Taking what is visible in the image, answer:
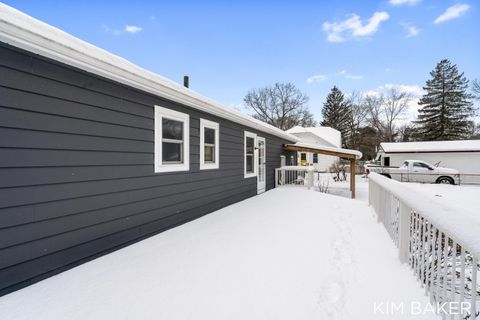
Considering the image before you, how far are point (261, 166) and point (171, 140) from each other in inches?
200

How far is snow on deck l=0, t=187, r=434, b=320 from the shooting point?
73.6 inches

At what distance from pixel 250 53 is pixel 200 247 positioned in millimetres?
17609

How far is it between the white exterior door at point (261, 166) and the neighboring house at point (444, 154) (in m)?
14.2

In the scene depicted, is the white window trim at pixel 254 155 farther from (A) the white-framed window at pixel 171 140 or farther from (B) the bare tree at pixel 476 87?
(B) the bare tree at pixel 476 87

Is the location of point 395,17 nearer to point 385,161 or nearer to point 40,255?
point 385,161

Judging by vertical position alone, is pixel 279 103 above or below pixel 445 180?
above

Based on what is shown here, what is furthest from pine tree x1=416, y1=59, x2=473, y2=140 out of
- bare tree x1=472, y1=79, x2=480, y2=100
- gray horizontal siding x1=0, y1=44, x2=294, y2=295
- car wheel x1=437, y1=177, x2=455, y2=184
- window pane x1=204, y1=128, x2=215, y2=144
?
gray horizontal siding x1=0, y1=44, x2=294, y2=295

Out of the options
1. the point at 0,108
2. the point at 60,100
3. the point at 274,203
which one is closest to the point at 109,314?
the point at 0,108

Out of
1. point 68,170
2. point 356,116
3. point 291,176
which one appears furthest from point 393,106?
point 68,170

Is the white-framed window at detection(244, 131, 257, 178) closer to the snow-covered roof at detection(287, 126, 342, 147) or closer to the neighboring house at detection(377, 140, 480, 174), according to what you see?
the neighboring house at detection(377, 140, 480, 174)

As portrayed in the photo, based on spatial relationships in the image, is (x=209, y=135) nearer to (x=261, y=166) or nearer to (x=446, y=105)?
(x=261, y=166)

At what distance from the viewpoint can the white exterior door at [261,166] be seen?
28.1 ft

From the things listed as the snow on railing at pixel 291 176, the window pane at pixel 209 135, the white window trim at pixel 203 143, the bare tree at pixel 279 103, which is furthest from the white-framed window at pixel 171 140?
the bare tree at pixel 279 103

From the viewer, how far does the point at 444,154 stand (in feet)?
57.9
